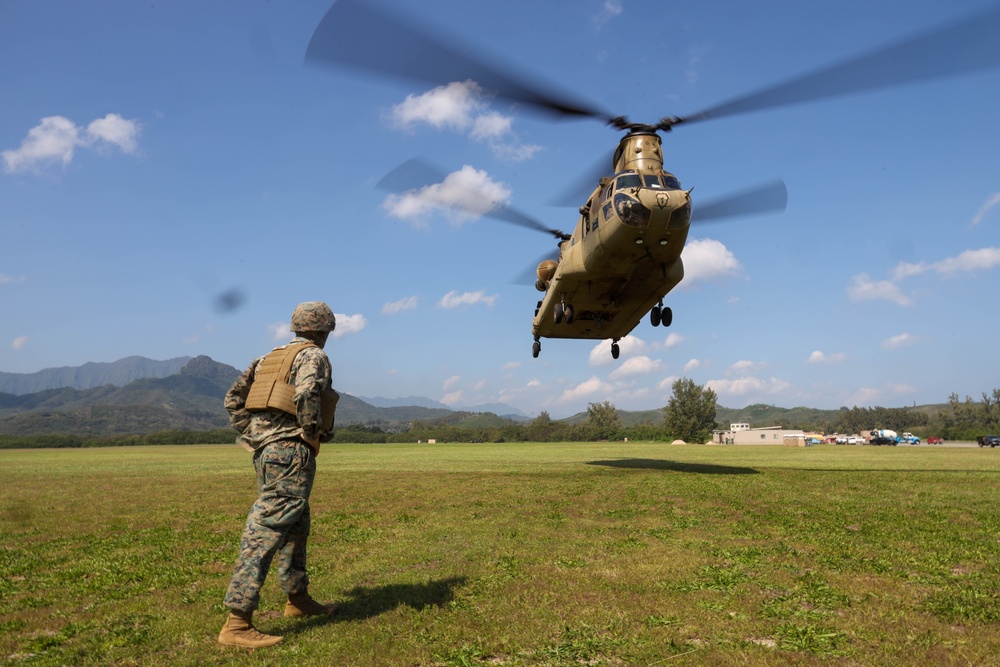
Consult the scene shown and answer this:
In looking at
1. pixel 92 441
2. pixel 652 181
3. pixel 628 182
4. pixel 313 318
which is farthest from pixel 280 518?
pixel 92 441

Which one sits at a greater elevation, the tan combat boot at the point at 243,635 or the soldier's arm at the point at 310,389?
the soldier's arm at the point at 310,389

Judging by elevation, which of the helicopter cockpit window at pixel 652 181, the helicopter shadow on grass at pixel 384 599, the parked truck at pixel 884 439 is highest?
the helicopter cockpit window at pixel 652 181

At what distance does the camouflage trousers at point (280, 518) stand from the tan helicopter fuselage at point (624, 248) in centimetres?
1267

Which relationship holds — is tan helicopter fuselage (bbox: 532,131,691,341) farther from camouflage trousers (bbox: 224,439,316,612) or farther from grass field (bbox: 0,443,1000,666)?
camouflage trousers (bbox: 224,439,316,612)

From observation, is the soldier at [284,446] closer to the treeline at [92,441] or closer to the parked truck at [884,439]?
the parked truck at [884,439]

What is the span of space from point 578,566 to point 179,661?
4.16 metres

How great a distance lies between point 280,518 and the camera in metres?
5.26

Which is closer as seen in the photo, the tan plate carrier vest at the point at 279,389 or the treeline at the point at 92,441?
the tan plate carrier vest at the point at 279,389

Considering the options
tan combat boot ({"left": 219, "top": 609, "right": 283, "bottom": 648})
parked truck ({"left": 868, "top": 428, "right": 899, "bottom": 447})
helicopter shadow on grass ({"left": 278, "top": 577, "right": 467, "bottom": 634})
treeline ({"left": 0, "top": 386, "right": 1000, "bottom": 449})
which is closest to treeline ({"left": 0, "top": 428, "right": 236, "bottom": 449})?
treeline ({"left": 0, "top": 386, "right": 1000, "bottom": 449})

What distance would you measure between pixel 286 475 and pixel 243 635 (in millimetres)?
1301

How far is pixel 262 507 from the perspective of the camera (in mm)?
5281

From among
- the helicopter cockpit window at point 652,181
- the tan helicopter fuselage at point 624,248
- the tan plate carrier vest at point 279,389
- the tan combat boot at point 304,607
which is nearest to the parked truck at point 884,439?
the tan helicopter fuselage at point 624,248

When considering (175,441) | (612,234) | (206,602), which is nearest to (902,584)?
(206,602)

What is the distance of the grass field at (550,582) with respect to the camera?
4496 millimetres
